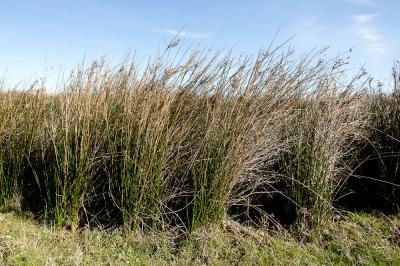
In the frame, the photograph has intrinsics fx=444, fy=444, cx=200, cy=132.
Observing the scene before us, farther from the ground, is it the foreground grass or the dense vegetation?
the dense vegetation

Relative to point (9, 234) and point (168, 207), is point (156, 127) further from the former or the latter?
point (9, 234)

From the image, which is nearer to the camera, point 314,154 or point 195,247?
point 195,247

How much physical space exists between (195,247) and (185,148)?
3.09ft

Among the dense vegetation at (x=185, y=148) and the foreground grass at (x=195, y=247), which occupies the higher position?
the dense vegetation at (x=185, y=148)

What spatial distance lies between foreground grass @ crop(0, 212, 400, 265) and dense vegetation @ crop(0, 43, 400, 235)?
15 cm

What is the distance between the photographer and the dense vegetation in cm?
404

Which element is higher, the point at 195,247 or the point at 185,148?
the point at 185,148

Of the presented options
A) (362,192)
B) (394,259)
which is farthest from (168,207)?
(362,192)

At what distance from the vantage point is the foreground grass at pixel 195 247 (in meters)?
3.63

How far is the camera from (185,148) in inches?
168

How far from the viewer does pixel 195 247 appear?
390cm

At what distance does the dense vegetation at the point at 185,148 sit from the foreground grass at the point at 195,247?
0.15 metres

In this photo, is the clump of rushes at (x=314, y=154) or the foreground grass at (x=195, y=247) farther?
the clump of rushes at (x=314, y=154)

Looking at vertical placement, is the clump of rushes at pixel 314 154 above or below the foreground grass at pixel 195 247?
above
